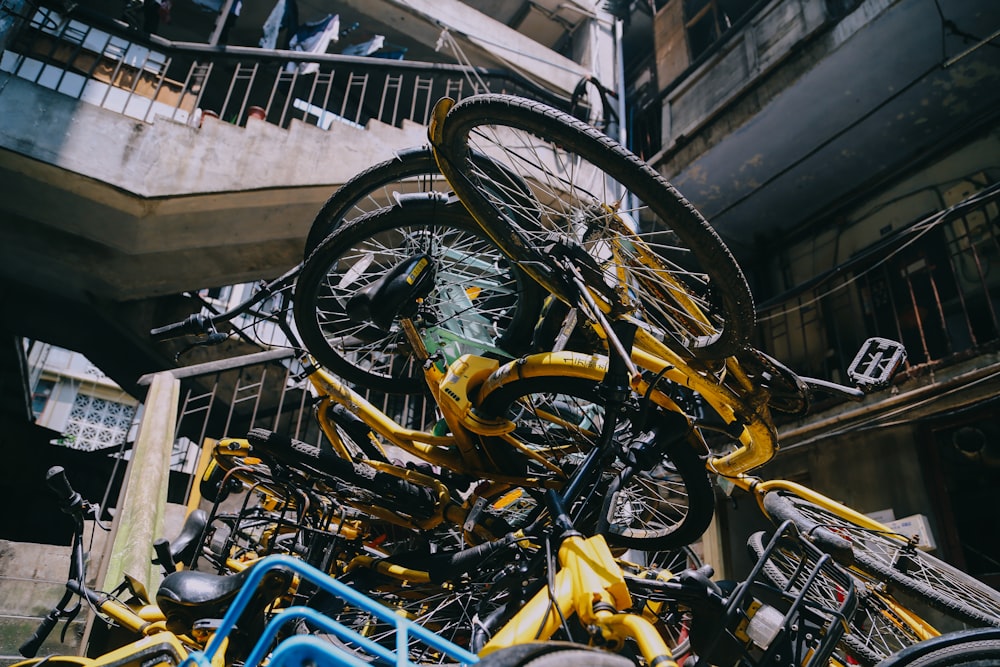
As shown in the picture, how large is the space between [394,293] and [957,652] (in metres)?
2.73

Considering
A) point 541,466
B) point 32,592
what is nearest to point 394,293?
point 541,466

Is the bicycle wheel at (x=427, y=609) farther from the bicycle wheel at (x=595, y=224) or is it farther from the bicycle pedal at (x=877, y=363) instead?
the bicycle pedal at (x=877, y=363)

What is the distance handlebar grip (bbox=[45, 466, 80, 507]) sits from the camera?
2421 millimetres

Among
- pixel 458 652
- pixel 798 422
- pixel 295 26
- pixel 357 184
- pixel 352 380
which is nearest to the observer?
pixel 458 652

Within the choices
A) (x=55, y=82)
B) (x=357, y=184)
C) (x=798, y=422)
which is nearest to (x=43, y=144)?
(x=55, y=82)

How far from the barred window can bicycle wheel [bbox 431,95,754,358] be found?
22.3m

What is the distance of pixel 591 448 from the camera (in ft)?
10.8

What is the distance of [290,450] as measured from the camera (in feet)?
11.8

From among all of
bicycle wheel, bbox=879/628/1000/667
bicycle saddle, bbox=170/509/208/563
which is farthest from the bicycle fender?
bicycle saddle, bbox=170/509/208/563

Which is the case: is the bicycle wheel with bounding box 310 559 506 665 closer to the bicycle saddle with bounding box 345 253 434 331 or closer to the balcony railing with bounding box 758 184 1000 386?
the bicycle saddle with bounding box 345 253 434 331

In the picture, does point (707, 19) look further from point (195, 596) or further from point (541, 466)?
point (195, 596)

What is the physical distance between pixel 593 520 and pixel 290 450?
1878 millimetres

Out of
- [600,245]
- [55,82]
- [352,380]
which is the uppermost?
[55,82]

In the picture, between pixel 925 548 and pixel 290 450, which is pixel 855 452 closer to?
pixel 925 548
